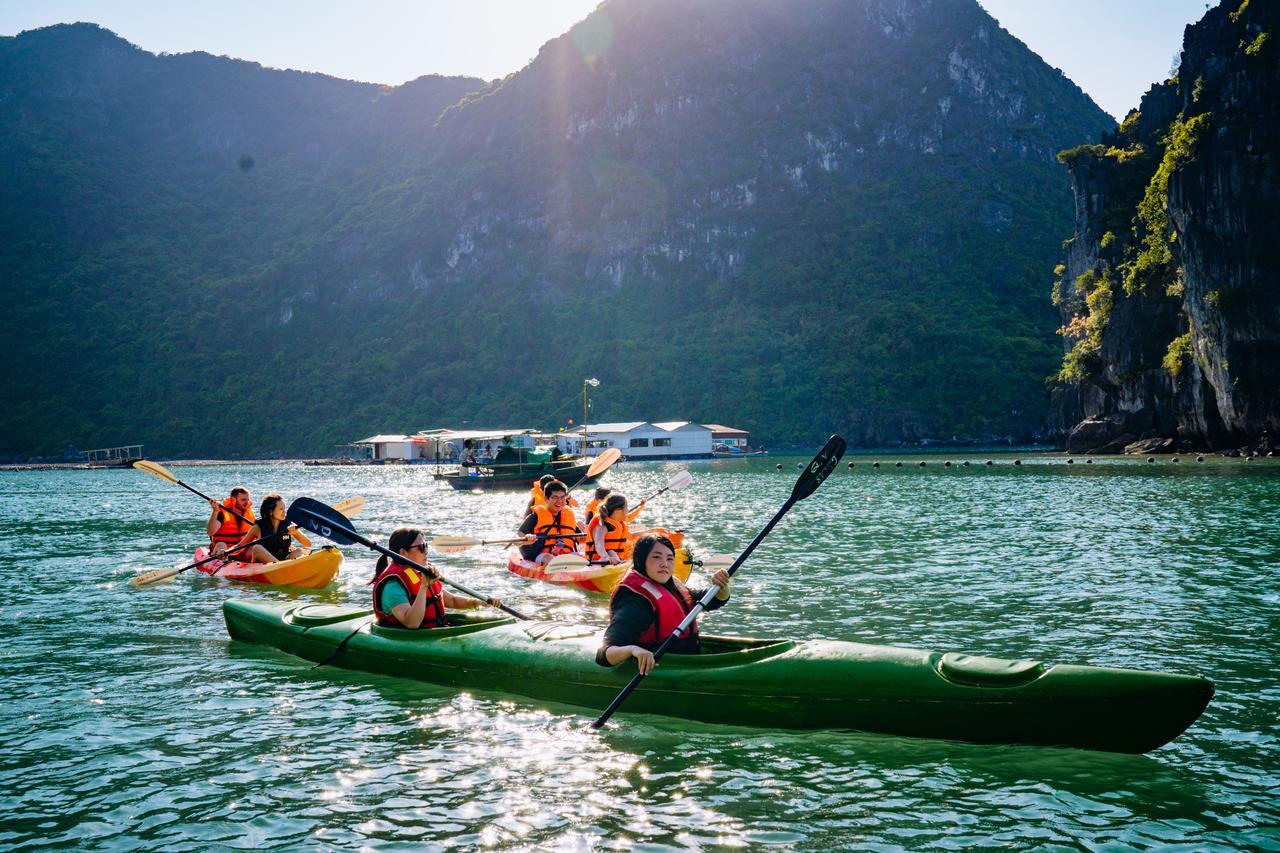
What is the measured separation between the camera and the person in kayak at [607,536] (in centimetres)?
1548

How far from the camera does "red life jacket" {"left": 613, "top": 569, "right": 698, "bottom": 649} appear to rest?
25.6ft

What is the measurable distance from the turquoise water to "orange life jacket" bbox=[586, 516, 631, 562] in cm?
88

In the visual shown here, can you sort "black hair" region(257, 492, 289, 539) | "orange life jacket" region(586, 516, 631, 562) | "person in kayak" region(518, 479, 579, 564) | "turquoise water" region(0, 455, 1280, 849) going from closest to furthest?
"turquoise water" region(0, 455, 1280, 849)
"orange life jacket" region(586, 516, 631, 562)
"black hair" region(257, 492, 289, 539)
"person in kayak" region(518, 479, 579, 564)

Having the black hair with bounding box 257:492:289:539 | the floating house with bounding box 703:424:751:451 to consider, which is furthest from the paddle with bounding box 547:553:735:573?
the floating house with bounding box 703:424:751:451

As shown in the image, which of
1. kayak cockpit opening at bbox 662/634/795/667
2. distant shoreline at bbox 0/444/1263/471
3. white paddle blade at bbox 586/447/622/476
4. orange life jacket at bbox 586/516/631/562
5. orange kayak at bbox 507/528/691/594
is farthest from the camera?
distant shoreline at bbox 0/444/1263/471

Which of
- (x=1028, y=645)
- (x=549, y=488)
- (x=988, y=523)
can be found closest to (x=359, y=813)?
(x=1028, y=645)

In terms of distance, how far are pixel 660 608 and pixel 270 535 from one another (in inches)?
431

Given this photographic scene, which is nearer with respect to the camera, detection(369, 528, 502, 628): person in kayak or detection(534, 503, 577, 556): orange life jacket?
detection(369, 528, 502, 628): person in kayak

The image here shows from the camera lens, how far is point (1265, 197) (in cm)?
4962

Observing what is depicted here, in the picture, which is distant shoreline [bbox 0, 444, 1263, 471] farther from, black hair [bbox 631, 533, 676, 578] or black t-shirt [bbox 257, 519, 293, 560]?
black hair [bbox 631, 533, 676, 578]

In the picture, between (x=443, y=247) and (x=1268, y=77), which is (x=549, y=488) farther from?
(x=443, y=247)

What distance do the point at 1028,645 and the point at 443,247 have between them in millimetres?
171294

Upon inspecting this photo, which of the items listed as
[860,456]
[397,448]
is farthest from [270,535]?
[397,448]

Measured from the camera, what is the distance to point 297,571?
16234 millimetres
